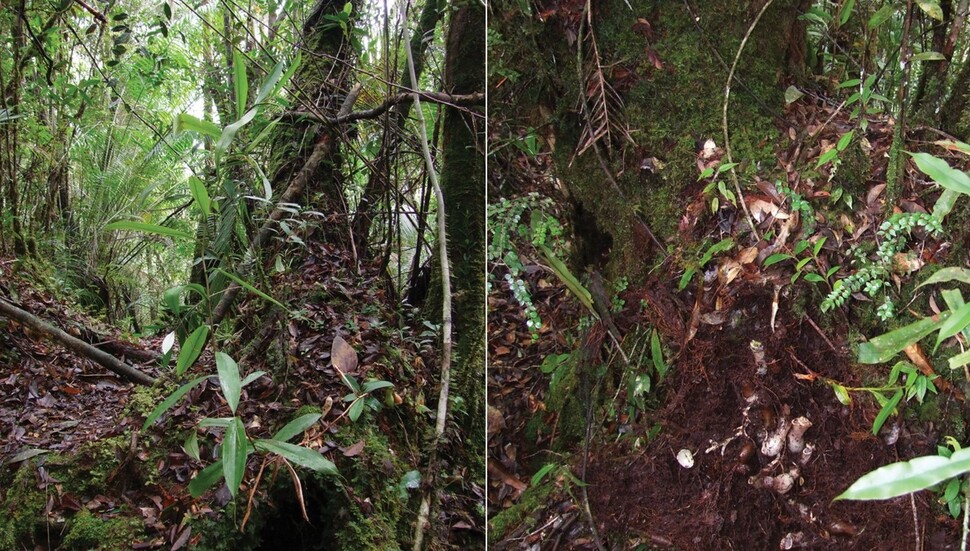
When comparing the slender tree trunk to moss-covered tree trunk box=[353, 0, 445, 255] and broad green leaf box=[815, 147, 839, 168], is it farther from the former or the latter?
broad green leaf box=[815, 147, 839, 168]

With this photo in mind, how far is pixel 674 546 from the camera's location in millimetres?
741

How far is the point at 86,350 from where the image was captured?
3.96ft

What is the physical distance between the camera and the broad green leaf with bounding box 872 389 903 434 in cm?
68

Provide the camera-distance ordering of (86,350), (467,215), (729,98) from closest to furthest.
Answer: (729,98), (467,215), (86,350)

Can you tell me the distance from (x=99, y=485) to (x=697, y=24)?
3.96ft

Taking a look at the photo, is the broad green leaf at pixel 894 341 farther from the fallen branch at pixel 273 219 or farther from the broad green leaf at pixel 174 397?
the fallen branch at pixel 273 219

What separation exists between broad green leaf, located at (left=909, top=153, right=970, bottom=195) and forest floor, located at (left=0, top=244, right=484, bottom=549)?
71cm

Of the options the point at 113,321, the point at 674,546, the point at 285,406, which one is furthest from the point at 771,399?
the point at 113,321

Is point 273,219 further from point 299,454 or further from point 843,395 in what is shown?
point 843,395

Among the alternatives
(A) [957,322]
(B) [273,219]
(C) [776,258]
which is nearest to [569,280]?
(C) [776,258]

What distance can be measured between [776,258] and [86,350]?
1.31 meters

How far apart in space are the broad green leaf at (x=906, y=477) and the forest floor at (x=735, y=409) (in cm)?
33

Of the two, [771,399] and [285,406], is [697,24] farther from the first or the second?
[285,406]

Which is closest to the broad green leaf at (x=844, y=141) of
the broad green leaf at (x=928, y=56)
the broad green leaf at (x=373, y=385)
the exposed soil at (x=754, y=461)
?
the broad green leaf at (x=928, y=56)
